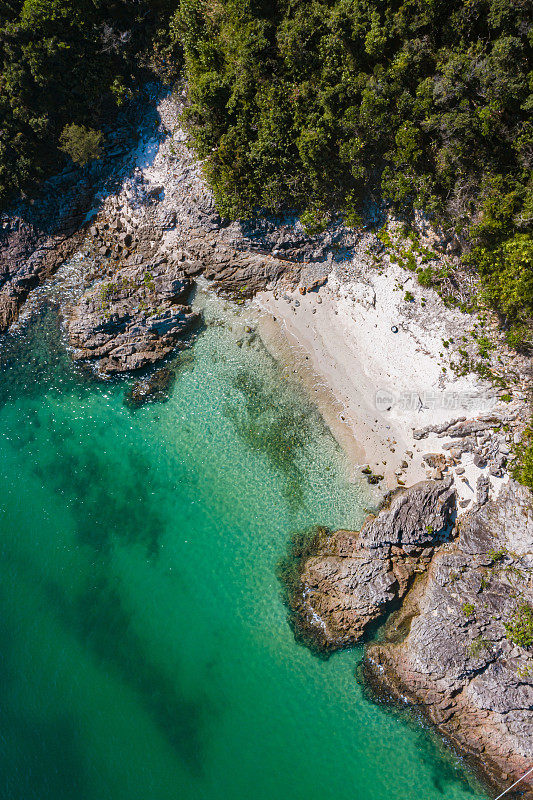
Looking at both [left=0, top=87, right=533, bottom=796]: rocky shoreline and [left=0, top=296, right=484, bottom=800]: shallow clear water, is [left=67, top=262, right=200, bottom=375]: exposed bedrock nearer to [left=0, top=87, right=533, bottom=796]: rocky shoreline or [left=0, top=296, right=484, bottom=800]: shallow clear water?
[left=0, top=87, right=533, bottom=796]: rocky shoreline

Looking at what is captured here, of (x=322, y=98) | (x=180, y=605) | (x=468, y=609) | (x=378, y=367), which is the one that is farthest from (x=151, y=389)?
(x=468, y=609)

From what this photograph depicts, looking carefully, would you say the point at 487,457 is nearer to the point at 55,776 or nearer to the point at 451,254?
the point at 451,254

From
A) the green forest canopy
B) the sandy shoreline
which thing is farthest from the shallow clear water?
the green forest canopy

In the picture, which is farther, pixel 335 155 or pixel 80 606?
pixel 80 606

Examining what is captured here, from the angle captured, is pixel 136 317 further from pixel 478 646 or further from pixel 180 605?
pixel 478 646

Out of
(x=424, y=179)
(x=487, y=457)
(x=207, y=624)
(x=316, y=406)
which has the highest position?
(x=424, y=179)

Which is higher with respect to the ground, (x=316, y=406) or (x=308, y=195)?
(x=308, y=195)

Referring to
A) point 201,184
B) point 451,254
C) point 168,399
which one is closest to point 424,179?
point 451,254
